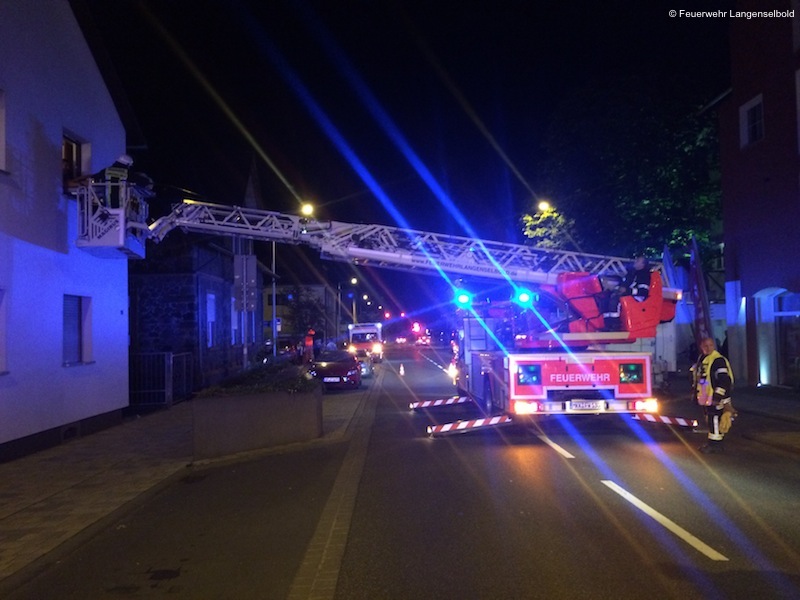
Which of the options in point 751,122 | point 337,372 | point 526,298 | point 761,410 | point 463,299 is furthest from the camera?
point 337,372

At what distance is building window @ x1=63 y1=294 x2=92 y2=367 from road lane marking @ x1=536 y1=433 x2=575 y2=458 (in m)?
8.84

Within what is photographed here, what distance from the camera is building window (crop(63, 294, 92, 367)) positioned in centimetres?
1389

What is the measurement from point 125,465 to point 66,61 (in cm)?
796

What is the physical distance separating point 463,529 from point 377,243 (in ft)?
46.8

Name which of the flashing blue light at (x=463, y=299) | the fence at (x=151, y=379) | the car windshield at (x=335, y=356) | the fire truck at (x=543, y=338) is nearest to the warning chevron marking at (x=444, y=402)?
the fire truck at (x=543, y=338)

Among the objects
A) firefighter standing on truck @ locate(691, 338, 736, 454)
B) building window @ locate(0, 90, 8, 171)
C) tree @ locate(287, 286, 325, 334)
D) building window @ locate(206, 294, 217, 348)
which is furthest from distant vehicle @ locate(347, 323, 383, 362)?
firefighter standing on truck @ locate(691, 338, 736, 454)

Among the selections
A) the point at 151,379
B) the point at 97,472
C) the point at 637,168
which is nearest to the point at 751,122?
the point at 637,168

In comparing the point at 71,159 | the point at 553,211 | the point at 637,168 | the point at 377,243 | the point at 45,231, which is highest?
the point at 637,168

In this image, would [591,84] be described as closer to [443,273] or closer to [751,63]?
[751,63]

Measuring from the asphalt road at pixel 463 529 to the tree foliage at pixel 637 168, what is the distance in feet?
47.3

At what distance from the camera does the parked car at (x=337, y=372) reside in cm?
2450

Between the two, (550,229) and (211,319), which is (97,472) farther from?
(550,229)

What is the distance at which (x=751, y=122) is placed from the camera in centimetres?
2083

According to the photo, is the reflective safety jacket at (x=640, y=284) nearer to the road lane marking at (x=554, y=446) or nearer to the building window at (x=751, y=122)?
the road lane marking at (x=554, y=446)
